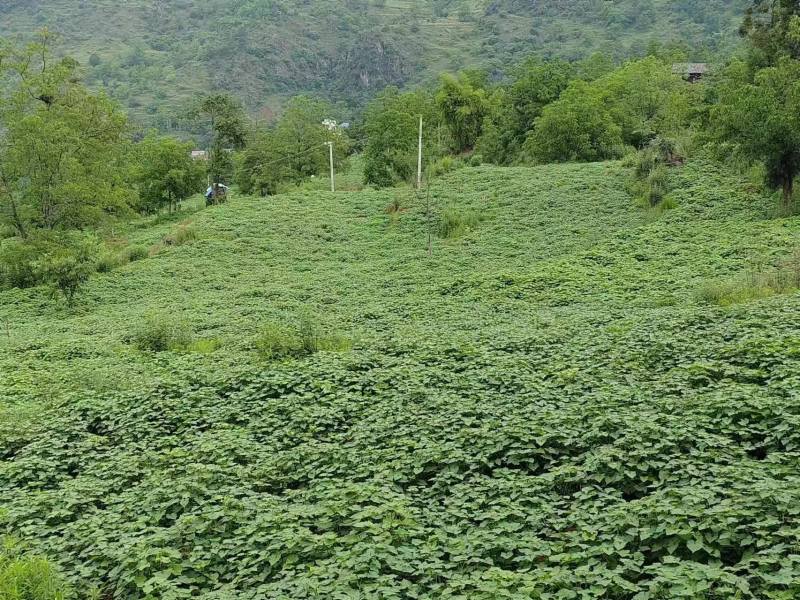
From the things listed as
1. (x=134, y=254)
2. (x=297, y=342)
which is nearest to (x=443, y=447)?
(x=297, y=342)

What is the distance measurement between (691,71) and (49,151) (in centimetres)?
6289

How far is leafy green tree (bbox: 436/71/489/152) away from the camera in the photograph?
5416cm

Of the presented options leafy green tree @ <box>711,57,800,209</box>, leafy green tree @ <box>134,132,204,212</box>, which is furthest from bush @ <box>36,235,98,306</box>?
leafy green tree @ <box>134,132,204,212</box>

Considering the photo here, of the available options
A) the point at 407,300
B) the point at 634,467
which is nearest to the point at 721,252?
the point at 407,300

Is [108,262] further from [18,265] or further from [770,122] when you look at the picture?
[770,122]

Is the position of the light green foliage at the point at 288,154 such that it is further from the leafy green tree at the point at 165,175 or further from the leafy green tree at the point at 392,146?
the leafy green tree at the point at 392,146

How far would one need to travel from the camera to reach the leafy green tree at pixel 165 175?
48.3m

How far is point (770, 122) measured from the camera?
21750 millimetres

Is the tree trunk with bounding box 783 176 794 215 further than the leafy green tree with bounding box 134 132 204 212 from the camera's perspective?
No

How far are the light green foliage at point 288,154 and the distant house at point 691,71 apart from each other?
1217 inches

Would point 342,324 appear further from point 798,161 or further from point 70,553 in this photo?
point 798,161

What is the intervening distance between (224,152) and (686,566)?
50565 mm

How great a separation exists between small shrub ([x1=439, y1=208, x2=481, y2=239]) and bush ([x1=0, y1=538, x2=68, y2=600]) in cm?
2466

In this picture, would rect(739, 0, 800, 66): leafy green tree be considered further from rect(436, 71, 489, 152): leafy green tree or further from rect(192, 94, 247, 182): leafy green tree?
rect(192, 94, 247, 182): leafy green tree
